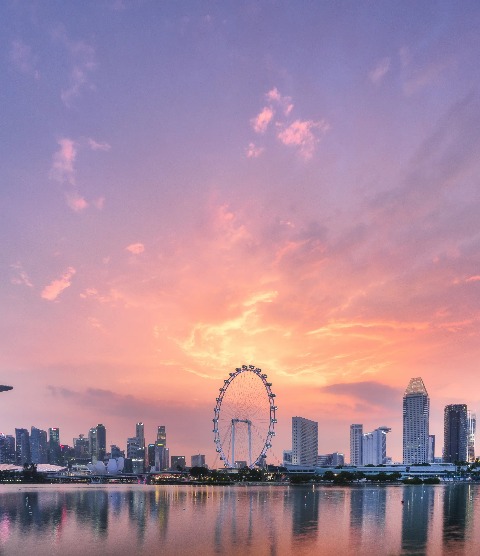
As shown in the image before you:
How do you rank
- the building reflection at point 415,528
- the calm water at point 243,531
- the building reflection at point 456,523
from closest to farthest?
the calm water at point 243,531
the building reflection at point 415,528
the building reflection at point 456,523

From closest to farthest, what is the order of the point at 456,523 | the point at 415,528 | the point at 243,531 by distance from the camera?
the point at 243,531
the point at 415,528
the point at 456,523

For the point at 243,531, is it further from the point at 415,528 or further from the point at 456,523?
the point at 456,523

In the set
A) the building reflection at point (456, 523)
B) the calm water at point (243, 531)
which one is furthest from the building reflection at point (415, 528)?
the building reflection at point (456, 523)

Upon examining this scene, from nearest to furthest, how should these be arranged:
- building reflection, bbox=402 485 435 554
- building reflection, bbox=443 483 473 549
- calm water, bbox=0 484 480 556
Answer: calm water, bbox=0 484 480 556, building reflection, bbox=402 485 435 554, building reflection, bbox=443 483 473 549

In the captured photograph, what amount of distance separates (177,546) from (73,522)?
31240 millimetres

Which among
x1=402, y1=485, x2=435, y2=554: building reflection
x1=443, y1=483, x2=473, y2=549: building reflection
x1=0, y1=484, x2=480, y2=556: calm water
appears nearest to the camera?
x1=0, y1=484, x2=480, y2=556: calm water

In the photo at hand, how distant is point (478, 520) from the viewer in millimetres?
84375

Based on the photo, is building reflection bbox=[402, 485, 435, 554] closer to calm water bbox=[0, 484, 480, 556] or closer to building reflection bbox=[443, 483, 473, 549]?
calm water bbox=[0, 484, 480, 556]

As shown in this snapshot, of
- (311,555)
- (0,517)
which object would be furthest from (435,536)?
(0,517)

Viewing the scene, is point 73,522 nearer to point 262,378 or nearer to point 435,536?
point 435,536

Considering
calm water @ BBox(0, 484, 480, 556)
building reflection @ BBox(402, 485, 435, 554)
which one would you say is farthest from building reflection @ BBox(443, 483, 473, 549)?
building reflection @ BBox(402, 485, 435, 554)

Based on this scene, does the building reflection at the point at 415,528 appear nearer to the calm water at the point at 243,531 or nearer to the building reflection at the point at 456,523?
the calm water at the point at 243,531

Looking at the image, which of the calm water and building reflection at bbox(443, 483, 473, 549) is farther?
building reflection at bbox(443, 483, 473, 549)

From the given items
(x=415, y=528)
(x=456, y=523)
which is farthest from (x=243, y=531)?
(x=456, y=523)
